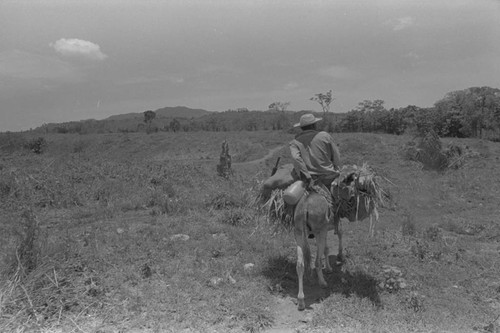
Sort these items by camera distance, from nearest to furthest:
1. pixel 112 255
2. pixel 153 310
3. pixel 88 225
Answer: pixel 153 310
pixel 112 255
pixel 88 225

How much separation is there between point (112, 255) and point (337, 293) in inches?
135

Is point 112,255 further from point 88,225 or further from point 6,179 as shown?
point 6,179

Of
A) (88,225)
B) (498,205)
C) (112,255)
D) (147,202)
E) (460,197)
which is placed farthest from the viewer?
(460,197)

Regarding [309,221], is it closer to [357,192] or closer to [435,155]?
[357,192]

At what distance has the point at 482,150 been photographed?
818 inches

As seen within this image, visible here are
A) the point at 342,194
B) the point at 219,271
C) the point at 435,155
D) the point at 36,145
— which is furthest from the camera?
the point at 36,145

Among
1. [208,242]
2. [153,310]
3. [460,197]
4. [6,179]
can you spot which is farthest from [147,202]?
[460,197]

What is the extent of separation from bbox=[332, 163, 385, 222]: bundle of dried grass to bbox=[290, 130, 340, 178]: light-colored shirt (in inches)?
8.2

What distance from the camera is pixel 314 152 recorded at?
16.4 ft

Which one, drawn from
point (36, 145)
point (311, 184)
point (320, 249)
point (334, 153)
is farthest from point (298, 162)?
point (36, 145)

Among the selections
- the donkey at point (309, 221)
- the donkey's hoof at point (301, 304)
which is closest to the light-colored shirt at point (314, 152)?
the donkey at point (309, 221)

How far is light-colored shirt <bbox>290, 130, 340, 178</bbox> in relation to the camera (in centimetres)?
498

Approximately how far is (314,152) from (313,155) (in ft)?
0.14

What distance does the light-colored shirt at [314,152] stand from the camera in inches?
196
